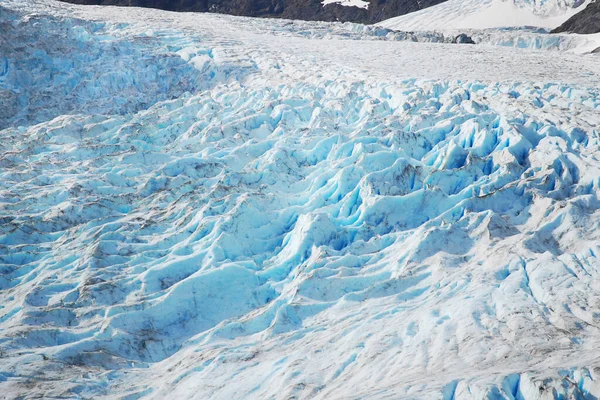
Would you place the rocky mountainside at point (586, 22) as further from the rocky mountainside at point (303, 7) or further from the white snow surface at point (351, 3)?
the white snow surface at point (351, 3)

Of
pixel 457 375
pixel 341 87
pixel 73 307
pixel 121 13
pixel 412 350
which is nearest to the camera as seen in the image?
pixel 457 375

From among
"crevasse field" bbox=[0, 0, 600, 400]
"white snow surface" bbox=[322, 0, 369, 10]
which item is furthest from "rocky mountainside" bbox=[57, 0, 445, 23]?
"crevasse field" bbox=[0, 0, 600, 400]

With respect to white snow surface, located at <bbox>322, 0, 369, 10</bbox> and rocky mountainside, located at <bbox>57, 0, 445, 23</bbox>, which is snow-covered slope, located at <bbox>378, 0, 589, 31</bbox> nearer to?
rocky mountainside, located at <bbox>57, 0, 445, 23</bbox>

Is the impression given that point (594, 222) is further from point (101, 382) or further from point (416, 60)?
point (416, 60)

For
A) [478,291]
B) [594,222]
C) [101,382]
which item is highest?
[594,222]

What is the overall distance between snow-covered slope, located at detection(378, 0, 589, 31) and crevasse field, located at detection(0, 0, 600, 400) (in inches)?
1136

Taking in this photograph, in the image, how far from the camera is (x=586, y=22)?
3412 cm

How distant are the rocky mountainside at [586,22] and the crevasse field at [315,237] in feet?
73.4

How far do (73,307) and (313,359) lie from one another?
3288 mm

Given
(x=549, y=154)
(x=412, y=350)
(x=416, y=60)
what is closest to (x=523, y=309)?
(x=412, y=350)

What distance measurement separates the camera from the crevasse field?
18.3ft

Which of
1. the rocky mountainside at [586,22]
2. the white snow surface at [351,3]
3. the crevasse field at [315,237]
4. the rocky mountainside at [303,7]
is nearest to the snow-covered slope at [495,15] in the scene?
the rocky mountainside at [586,22]

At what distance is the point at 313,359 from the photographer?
5.76m

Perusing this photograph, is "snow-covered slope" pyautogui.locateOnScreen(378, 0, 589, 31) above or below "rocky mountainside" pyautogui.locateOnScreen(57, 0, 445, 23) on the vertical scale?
below
